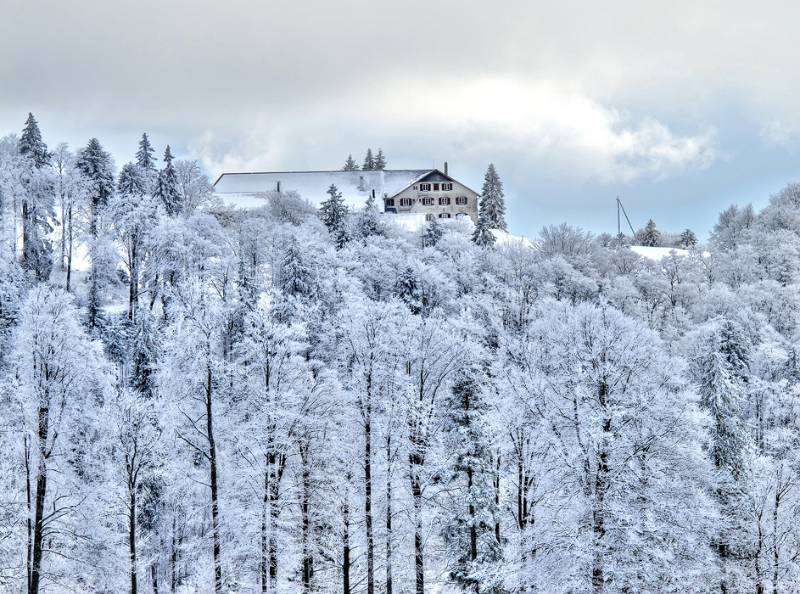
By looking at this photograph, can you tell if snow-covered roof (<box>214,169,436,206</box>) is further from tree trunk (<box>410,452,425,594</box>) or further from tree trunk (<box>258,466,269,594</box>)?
tree trunk (<box>258,466,269,594</box>)

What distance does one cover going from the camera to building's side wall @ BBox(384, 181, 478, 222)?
122688 millimetres

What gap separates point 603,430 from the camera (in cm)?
2417

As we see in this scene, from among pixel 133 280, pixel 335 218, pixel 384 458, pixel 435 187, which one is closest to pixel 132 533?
pixel 384 458

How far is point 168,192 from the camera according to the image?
76.6 meters

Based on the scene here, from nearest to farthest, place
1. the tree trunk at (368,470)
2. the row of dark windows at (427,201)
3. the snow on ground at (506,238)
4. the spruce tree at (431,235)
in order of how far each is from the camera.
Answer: the tree trunk at (368,470) → the spruce tree at (431,235) → the snow on ground at (506,238) → the row of dark windows at (427,201)

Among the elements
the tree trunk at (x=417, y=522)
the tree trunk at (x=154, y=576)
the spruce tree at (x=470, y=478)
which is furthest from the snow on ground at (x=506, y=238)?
the tree trunk at (x=154, y=576)

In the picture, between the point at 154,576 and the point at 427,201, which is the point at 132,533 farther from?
the point at 427,201

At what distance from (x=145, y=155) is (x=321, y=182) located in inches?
1768

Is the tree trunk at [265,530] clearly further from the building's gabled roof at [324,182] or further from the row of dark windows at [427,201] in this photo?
the row of dark windows at [427,201]

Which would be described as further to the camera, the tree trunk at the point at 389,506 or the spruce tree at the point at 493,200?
the spruce tree at the point at 493,200

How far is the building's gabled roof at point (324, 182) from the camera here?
123944mm

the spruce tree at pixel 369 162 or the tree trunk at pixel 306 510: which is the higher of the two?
the spruce tree at pixel 369 162

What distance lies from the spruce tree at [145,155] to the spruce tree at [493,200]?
49906 millimetres

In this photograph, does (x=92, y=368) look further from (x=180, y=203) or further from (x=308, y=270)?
(x=180, y=203)
